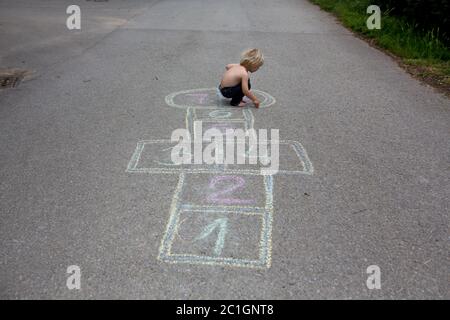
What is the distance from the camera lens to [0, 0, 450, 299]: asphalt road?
2475mm

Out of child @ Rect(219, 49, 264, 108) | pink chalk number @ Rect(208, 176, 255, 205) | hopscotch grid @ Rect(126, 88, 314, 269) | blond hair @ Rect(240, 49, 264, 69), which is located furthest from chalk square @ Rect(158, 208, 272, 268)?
blond hair @ Rect(240, 49, 264, 69)

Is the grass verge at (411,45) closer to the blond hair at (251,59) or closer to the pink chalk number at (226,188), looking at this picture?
the blond hair at (251,59)

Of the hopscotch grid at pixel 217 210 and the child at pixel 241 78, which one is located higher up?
the child at pixel 241 78

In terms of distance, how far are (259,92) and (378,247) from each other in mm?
3434

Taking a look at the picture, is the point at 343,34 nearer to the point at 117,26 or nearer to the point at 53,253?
the point at 117,26

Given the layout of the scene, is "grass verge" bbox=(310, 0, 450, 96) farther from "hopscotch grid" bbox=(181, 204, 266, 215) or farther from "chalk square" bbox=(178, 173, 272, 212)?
"hopscotch grid" bbox=(181, 204, 266, 215)

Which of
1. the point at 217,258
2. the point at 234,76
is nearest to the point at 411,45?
the point at 234,76

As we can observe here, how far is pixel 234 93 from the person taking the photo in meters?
Answer: 5.09

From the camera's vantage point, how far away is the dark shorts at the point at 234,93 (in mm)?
5074

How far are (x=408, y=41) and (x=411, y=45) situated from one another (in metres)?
0.16

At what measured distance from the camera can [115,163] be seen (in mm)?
3803

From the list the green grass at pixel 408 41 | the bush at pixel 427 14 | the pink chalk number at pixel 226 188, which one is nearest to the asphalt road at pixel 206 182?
Answer: the pink chalk number at pixel 226 188

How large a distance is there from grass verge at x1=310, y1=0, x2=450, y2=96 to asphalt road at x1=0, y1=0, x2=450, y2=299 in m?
0.32

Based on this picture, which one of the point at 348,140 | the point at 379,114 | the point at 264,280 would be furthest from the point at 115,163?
the point at 379,114
